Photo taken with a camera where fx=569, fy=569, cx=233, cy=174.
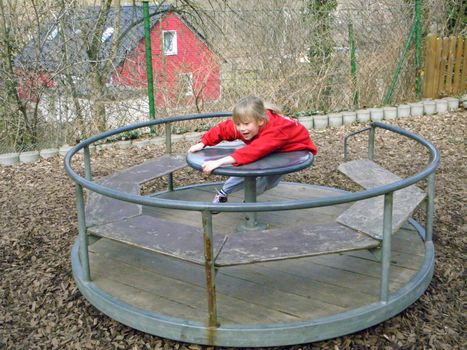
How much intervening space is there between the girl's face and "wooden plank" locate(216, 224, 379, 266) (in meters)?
0.76

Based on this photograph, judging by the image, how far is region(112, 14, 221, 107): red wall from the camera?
7.56m

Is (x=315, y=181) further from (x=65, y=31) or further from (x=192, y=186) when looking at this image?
(x=65, y=31)

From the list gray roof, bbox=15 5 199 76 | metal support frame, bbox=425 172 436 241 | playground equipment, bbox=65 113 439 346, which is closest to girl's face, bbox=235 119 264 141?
playground equipment, bbox=65 113 439 346

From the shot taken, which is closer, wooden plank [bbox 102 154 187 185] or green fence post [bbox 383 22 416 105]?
wooden plank [bbox 102 154 187 185]

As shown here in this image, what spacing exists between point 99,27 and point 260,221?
4655 millimetres

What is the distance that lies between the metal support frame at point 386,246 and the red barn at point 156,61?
5.16 meters

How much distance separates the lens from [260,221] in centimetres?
409

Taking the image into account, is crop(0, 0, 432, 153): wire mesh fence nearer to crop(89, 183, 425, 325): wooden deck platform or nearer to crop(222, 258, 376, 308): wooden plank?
crop(89, 183, 425, 325): wooden deck platform

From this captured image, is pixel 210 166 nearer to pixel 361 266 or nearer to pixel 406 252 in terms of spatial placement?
pixel 361 266

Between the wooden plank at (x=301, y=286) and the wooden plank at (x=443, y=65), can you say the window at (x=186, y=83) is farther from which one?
the wooden plank at (x=301, y=286)

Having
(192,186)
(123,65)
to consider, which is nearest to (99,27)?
(123,65)

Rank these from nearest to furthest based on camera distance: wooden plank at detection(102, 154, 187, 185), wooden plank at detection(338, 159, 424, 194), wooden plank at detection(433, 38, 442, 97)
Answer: wooden plank at detection(338, 159, 424, 194)
wooden plank at detection(102, 154, 187, 185)
wooden plank at detection(433, 38, 442, 97)

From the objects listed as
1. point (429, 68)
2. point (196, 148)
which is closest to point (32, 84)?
point (196, 148)

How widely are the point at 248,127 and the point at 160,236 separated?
91 cm
